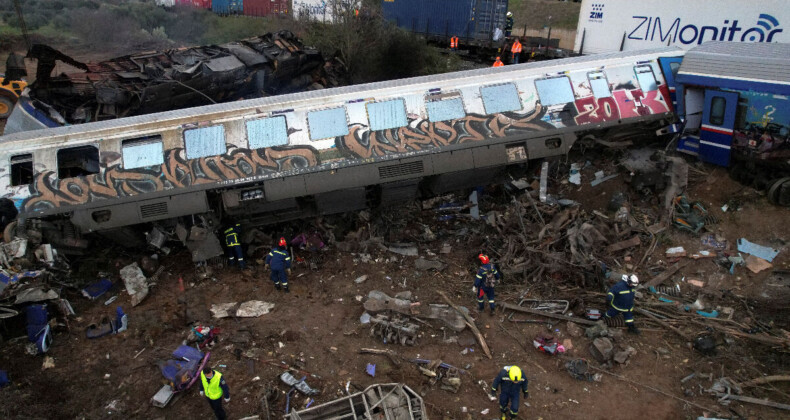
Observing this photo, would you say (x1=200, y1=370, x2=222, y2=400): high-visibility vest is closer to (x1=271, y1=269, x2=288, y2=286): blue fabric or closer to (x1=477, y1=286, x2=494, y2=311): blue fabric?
(x1=271, y1=269, x2=288, y2=286): blue fabric

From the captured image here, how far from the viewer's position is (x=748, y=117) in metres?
9.52

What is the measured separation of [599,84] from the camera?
10922 mm

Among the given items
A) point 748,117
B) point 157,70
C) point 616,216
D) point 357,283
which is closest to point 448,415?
point 357,283

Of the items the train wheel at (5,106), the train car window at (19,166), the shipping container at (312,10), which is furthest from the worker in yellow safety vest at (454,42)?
the train wheel at (5,106)

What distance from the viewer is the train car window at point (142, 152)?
9781 mm

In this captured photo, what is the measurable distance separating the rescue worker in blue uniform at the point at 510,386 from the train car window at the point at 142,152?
7.87m

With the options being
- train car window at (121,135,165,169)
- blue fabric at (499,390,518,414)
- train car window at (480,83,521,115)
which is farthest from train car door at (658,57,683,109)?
train car window at (121,135,165,169)

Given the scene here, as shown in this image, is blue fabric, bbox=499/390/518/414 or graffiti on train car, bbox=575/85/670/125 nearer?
blue fabric, bbox=499/390/518/414

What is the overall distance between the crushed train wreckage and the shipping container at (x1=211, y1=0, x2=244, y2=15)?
1625 centimetres

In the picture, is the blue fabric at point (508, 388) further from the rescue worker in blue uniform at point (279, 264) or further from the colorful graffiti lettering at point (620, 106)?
the colorful graffiti lettering at point (620, 106)

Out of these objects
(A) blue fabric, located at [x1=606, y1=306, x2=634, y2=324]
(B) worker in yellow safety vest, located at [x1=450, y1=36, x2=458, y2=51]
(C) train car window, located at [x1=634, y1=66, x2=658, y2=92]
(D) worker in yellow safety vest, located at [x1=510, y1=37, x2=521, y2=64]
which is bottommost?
(A) blue fabric, located at [x1=606, y1=306, x2=634, y2=324]

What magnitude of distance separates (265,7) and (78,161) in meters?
24.0

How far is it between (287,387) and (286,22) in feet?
77.7

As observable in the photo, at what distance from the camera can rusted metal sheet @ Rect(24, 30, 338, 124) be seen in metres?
15.3
